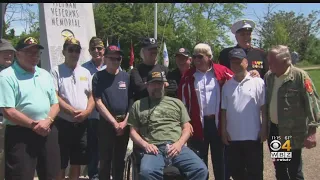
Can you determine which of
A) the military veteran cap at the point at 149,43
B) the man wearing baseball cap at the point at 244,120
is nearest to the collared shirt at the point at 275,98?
the man wearing baseball cap at the point at 244,120

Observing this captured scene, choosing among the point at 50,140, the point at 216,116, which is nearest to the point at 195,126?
the point at 216,116

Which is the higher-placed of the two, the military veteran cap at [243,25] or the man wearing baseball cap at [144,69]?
the military veteran cap at [243,25]

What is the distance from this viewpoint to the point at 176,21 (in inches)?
1837

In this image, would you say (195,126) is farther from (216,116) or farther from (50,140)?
(50,140)

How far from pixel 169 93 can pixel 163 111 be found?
52cm

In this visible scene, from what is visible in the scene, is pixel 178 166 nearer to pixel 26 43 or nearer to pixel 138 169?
pixel 138 169

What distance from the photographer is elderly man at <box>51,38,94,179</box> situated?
17.2ft

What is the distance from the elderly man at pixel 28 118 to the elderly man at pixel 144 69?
116 cm

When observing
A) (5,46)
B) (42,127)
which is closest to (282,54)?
(42,127)

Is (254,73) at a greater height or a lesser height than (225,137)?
greater

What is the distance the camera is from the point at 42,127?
429 centimetres

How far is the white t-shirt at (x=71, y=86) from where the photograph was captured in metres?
5.23

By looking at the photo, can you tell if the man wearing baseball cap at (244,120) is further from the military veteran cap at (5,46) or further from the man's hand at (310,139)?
the military veteran cap at (5,46)

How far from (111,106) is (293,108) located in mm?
2205
